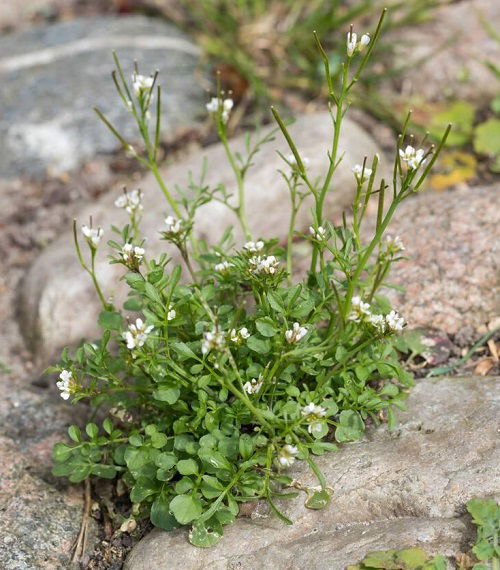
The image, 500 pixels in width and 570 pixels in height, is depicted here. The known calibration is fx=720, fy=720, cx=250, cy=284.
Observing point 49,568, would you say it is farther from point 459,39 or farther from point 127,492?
point 459,39

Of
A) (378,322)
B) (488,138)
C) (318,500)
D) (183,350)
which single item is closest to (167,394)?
(183,350)

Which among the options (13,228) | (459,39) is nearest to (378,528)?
(13,228)

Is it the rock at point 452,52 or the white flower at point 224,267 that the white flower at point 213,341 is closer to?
the white flower at point 224,267

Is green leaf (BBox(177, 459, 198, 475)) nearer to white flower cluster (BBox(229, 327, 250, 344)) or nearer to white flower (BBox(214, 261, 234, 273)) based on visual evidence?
white flower cluster (BBox(229, 327, 250, 344))

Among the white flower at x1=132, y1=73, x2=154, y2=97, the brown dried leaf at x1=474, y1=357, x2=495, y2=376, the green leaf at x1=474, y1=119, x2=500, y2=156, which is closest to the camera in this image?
the white flower at x1=132, y1=73, x2=154, y2=97

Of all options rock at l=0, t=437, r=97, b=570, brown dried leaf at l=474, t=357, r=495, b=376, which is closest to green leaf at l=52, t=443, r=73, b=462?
rock at l=0, t=437, r=97, b=570

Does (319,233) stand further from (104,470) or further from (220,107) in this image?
(104,470)
